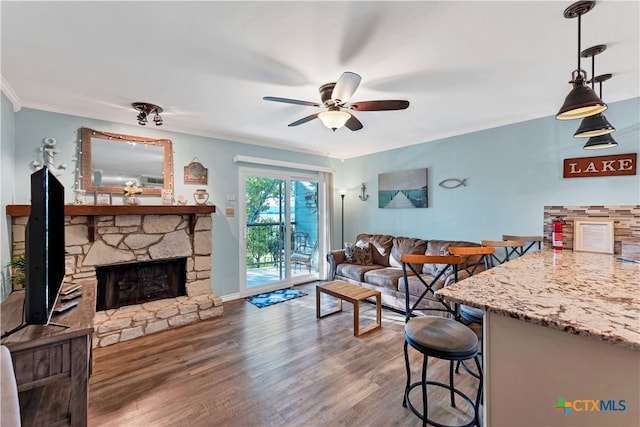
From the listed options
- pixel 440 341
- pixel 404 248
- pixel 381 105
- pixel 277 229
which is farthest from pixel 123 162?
pixel 404 248

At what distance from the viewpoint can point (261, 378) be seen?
88.0 inches

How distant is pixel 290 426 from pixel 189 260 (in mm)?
2508

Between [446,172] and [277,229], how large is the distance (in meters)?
2.84

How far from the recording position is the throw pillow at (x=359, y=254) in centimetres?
443

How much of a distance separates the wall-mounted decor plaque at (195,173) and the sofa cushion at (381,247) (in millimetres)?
2756

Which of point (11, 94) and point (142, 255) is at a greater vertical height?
point (11, 94)

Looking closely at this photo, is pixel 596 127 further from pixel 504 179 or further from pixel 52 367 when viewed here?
pixel 52 367

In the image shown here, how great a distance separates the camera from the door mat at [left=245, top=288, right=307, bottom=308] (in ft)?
13.1

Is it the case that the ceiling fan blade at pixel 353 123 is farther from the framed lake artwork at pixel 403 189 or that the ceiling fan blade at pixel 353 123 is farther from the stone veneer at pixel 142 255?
the stone veneer at pixel 142 255

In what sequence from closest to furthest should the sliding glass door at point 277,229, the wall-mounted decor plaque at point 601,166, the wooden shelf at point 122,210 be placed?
the wooden shelf at point 122,210 < the wall-mounted decor plaque at point 601,166 < the sliding glass door at point 277,229

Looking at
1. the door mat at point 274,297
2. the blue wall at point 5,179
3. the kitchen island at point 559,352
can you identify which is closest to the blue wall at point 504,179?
the door mat at point 274,297

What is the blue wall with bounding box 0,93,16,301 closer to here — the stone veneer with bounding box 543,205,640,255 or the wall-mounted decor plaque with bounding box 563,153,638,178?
the stone veneer with bounding box 543,205,640,255

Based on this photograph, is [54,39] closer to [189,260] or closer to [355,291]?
[189,260]

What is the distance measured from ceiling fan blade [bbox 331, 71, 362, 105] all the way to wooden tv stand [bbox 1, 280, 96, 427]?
205 cm
